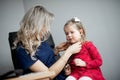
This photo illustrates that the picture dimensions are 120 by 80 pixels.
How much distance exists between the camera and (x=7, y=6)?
228 centimetres

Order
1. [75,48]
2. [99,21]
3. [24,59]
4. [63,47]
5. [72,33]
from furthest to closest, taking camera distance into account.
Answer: [99,21] → [63,47] → [72,33] → [75,48] → [24,59]

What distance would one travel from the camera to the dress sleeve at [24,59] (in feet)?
4.46

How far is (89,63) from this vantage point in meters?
1.58

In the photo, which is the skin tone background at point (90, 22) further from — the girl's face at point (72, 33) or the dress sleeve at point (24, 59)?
the dress sleeve at point (24, 59)

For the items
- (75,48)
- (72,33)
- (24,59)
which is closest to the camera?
(24,59)

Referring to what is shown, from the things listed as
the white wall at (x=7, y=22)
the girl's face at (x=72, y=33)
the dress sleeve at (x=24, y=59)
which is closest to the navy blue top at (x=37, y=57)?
the dress sleeve at (x=24, y=59)

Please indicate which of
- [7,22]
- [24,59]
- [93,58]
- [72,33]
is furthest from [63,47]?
[7,22]

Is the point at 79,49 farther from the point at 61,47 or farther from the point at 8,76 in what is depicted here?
the point at 8,76

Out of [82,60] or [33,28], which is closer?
[33,28]

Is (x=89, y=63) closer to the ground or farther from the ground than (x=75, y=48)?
closer to the ground

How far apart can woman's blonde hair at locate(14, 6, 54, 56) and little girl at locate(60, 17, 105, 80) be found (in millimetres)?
294

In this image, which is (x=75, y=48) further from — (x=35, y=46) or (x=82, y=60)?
(x=35, y=46)

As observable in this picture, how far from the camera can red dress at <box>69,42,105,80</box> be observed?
1581 millimetres

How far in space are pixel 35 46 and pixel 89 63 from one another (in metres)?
0.48
